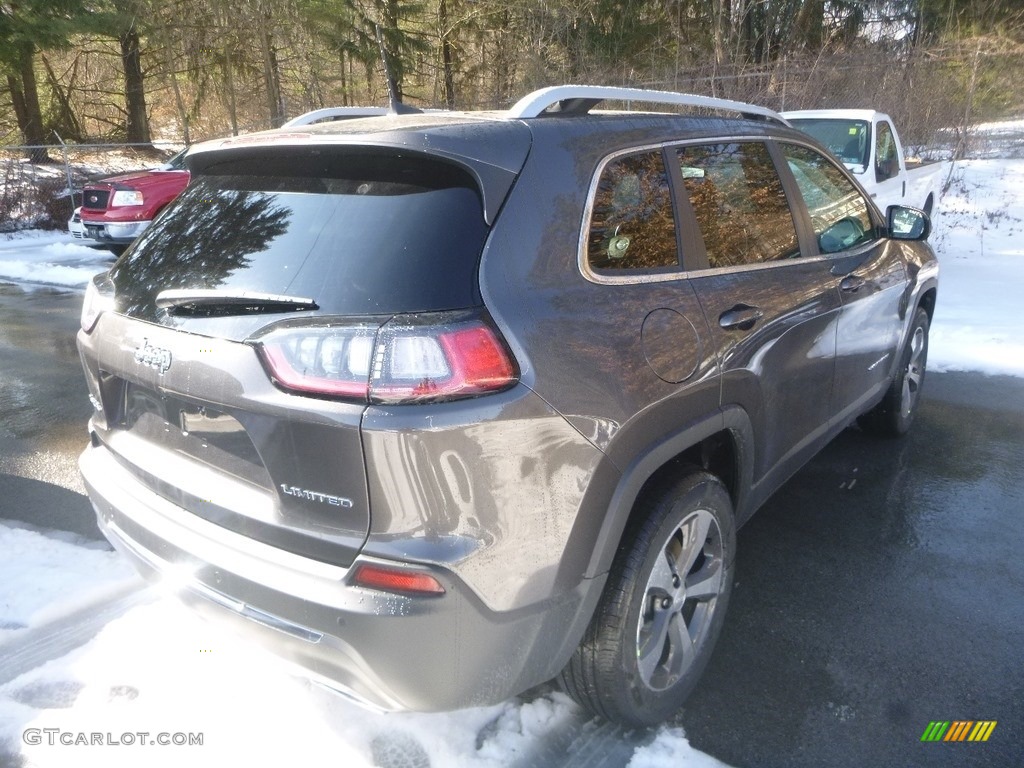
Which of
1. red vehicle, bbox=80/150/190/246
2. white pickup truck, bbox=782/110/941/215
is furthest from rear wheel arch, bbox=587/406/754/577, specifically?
red vehicle, bbox=80/150/190/246

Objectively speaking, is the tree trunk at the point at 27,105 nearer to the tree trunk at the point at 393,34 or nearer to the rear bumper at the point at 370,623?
the tree trunk at the point at 393,34

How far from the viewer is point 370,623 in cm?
185

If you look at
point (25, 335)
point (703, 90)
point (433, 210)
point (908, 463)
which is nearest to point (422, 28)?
point (703, 90)

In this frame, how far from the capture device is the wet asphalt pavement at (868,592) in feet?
8.36

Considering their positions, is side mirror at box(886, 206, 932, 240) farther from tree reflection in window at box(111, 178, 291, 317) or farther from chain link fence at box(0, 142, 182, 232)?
chain link fence at box(0, 142, 182, 232)

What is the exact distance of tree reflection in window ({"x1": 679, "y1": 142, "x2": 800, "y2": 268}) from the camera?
274cm

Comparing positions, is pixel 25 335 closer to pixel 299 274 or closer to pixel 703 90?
pixel 299 274

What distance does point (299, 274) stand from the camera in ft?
6.68

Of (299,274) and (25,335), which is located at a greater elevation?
(299,274)

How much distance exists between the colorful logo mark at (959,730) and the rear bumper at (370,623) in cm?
126

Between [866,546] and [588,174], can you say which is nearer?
[588,174]

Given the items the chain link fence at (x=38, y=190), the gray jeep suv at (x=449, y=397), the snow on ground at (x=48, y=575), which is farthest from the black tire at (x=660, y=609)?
the chain link fence at (x=38, y=190)

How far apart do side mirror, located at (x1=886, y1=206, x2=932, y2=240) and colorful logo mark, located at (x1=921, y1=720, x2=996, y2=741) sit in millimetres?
2352

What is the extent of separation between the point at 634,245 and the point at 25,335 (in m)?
7.38
